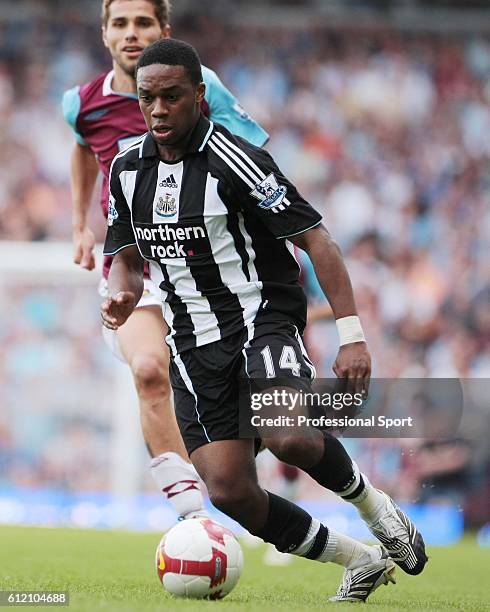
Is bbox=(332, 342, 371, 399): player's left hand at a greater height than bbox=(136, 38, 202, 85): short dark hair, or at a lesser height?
lesser

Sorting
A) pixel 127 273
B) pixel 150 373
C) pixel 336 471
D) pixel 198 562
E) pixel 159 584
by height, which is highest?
pixel 127 273

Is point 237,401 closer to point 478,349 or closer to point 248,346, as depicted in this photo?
point 248,346

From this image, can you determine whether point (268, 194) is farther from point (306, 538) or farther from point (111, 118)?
point (111, 118)

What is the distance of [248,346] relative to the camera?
15.1ft

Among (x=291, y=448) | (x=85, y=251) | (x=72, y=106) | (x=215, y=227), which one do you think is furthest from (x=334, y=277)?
(x=72, y=106)

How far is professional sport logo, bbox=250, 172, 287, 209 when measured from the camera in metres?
4.55

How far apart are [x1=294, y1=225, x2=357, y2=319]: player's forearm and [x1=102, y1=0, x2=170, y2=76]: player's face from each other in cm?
200

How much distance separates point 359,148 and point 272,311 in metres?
11.3

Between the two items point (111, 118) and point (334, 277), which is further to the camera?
point (111, 118)

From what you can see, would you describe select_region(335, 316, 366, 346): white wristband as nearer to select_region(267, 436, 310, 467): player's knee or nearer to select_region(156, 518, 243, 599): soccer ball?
select_region(267, 436, 310, 467): player's knee

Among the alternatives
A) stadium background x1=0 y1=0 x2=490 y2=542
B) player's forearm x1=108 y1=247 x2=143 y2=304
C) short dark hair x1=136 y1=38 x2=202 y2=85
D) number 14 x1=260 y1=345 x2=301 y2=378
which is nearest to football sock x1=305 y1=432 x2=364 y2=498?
number 14 x1=260 y1=345 x2=301 y2=378

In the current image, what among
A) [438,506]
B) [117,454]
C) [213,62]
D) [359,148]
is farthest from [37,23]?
[438,506]

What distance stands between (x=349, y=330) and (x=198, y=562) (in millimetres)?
1059

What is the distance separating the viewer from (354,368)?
14.1 ft
